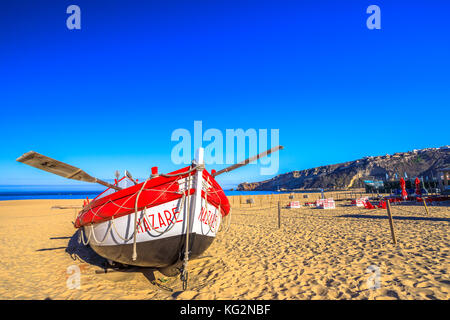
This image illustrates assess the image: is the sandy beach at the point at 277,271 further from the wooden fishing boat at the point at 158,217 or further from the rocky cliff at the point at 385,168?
the rocky cliff at the point at 385,168

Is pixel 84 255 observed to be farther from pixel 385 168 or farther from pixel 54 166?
pixel 385 168

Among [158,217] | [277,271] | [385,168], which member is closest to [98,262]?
[158,217]

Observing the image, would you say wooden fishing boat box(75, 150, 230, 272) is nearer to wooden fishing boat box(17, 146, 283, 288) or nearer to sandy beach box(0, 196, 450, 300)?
wooden fishing boat box(17, 146, 283, 288)

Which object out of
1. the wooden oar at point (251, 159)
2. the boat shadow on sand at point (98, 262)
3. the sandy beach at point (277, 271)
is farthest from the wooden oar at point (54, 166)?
the wooden oar at point (251, 159)

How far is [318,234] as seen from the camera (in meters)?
8.66

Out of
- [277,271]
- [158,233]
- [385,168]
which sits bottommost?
[277,271]

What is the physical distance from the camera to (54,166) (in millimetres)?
4172

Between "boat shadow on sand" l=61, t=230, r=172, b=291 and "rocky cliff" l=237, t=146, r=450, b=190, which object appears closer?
"boat shadow on sand" l=61, t=230, r=172, b=291

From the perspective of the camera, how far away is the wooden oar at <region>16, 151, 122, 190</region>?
370 centimetres

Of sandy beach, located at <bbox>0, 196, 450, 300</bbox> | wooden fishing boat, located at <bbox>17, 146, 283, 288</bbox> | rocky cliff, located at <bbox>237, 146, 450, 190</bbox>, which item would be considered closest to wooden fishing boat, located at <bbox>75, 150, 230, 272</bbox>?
wooden fishing boat, located at <bbox>17, 146, 283, 288</bbox>

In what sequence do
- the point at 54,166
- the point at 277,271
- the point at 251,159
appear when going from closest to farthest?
the point at 54,166
the point at 277,271
the point at 251,159
